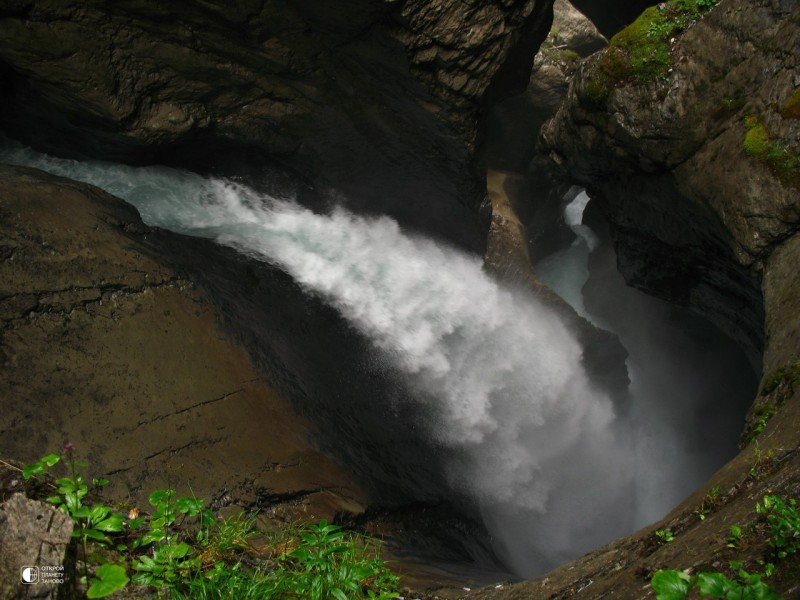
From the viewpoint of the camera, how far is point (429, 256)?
12742 mm

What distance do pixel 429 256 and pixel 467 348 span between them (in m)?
2.14

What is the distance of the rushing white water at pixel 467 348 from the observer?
10.4 metres

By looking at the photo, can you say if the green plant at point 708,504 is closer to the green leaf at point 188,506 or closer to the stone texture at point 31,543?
the green leaf at point 188,506

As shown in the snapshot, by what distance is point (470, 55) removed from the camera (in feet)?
31.6

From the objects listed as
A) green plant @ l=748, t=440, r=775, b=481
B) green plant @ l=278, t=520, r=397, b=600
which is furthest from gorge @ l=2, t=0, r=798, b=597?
green plant @ l=278, t=520, r=397, b=600

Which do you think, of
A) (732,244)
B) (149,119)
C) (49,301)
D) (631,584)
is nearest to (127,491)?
(49,301)

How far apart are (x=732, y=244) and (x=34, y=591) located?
7.64m

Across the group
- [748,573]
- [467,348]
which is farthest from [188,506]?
[467,348]

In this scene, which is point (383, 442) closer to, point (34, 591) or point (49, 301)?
point (49, 301)

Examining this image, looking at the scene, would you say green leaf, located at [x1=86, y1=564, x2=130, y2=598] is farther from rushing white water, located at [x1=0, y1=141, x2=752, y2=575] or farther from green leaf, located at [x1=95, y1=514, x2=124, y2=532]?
rushing white water, located at [x1=0, y1=141, x2=752, y2=575]

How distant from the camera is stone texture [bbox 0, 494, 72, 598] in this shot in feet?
9.24

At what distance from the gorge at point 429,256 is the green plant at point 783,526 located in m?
2.97

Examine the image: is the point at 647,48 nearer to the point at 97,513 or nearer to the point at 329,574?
the point at 329,574

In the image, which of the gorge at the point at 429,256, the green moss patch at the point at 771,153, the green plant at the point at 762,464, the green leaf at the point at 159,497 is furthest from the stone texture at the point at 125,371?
the green moss patch at the point at 771,153
